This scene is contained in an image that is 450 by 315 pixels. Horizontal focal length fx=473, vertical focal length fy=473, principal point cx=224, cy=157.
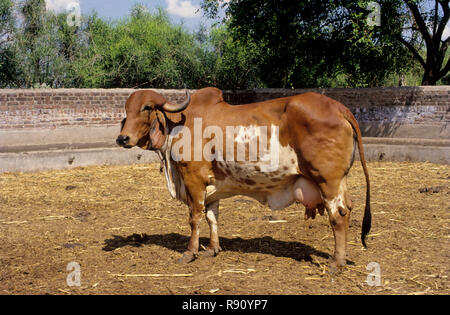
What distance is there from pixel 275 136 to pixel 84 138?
9.01 meters

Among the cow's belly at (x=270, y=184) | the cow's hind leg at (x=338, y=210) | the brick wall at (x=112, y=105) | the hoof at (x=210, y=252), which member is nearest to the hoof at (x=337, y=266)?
the cow's hind leg at (x=338, y=210)

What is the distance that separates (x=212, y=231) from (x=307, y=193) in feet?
3.86

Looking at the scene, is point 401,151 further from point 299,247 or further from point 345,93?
point 299,247

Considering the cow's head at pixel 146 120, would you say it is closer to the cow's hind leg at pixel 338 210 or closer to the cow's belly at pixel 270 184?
the cow's belly at pixel 270 184

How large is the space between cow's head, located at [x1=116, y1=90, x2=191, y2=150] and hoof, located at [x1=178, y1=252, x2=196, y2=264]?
1177 millimetres

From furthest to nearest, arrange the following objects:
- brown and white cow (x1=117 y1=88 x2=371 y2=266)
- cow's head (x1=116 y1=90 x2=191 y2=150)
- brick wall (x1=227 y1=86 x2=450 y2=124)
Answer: brick wall (x1=227 y1=86 x2=450 y2=124) → cow's head (x1=116 y1=90 x2=191 y2=150) → brown and white cow (x1=117 y1=88 x2=371 y2=266)

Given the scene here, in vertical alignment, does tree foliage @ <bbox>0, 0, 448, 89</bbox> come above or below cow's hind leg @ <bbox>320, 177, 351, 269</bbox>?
above

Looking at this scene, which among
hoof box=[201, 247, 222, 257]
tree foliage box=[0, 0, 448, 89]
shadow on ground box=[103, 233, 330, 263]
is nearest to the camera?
hoof box=[201, 247, 222, 257]

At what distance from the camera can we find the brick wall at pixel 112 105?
38.3 ft

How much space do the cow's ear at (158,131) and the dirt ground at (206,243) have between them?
1.25 metres

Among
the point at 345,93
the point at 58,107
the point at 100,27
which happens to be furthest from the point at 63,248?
the point at 100,27

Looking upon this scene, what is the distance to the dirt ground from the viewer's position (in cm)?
433

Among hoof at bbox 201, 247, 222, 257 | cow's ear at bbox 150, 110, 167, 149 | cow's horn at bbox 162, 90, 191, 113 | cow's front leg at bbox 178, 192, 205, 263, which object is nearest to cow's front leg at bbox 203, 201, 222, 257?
hoof at bbox 201, 247, 222, 257

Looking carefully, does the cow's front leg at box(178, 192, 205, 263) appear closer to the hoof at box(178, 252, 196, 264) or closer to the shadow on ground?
the hoof at box(178, 252, 196, 264)
